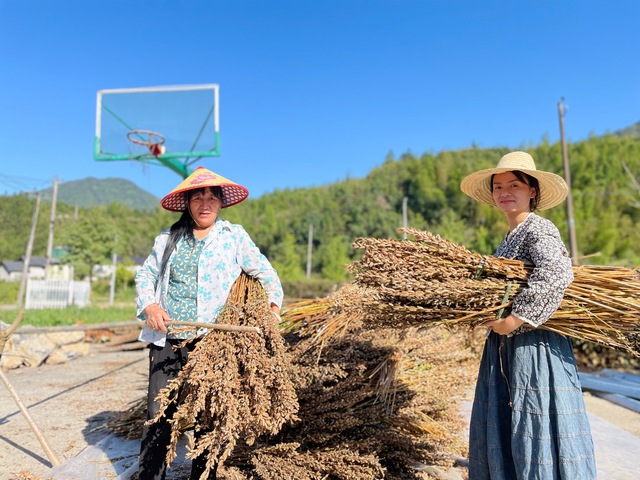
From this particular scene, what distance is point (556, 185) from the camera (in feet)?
6.30

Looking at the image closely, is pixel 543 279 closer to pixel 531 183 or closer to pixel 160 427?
pixel 531 183

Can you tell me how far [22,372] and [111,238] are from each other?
1832 centimetres

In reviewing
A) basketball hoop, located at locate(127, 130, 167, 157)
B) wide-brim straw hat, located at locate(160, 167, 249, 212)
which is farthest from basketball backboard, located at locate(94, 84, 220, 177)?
wide-brim straw hat, located at locate(160, 167, 249, 212)

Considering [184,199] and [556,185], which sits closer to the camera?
[556,185]

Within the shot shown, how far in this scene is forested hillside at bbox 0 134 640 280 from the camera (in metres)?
24.5

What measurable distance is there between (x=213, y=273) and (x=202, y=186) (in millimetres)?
426

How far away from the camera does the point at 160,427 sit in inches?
88.7

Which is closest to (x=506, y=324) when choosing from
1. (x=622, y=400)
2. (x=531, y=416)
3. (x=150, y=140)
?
(x=531, y=416)

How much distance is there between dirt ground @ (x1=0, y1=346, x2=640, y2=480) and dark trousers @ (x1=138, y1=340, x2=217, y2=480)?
701 mm

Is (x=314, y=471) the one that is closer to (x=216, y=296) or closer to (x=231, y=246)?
(x=216, y=296)

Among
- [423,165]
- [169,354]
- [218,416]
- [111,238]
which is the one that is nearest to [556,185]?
[218,416]

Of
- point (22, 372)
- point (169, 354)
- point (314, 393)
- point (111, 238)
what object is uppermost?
point (111, 238)

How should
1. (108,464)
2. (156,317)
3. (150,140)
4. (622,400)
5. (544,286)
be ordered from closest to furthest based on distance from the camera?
(544,286) → (156,317) → (108,464) → (622,400) → (150,140)

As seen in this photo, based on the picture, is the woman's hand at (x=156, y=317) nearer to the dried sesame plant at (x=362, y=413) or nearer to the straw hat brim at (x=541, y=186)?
the dried sesame plant at (x=362, y=413)
